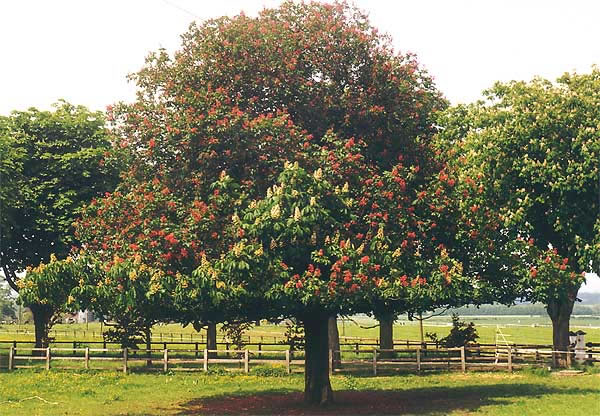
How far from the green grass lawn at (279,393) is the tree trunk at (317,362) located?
33.8 inches

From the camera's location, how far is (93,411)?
27625mm

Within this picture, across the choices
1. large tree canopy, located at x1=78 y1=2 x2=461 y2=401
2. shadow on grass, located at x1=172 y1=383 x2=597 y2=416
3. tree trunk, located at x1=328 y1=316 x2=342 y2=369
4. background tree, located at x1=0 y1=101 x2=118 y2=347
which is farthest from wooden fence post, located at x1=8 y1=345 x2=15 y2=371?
large tree canopy, located at x1=78 y1=2 x2=461 y2=401

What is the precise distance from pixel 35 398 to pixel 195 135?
14.8 m

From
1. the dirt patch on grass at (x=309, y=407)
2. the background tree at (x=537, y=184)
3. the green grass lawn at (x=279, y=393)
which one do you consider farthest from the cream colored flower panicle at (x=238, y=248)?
the background tree at (x=537, y=184)

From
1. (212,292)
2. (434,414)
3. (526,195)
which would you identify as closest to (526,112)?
(526,195)

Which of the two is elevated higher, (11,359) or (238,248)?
(238,248)

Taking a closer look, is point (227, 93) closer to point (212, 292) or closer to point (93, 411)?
point (212, 292)

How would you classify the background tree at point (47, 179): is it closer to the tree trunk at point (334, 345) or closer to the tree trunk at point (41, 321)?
the tree trunk at point (41, 321)

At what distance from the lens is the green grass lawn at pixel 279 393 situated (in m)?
27.3

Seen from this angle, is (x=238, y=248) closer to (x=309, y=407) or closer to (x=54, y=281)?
(x=54, y=281)

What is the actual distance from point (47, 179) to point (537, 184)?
3738cm

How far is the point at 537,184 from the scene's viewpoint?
3259 centimetres

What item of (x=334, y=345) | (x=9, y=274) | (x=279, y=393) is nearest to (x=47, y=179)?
(x=9, y=274)

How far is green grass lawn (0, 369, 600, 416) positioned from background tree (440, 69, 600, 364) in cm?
432
